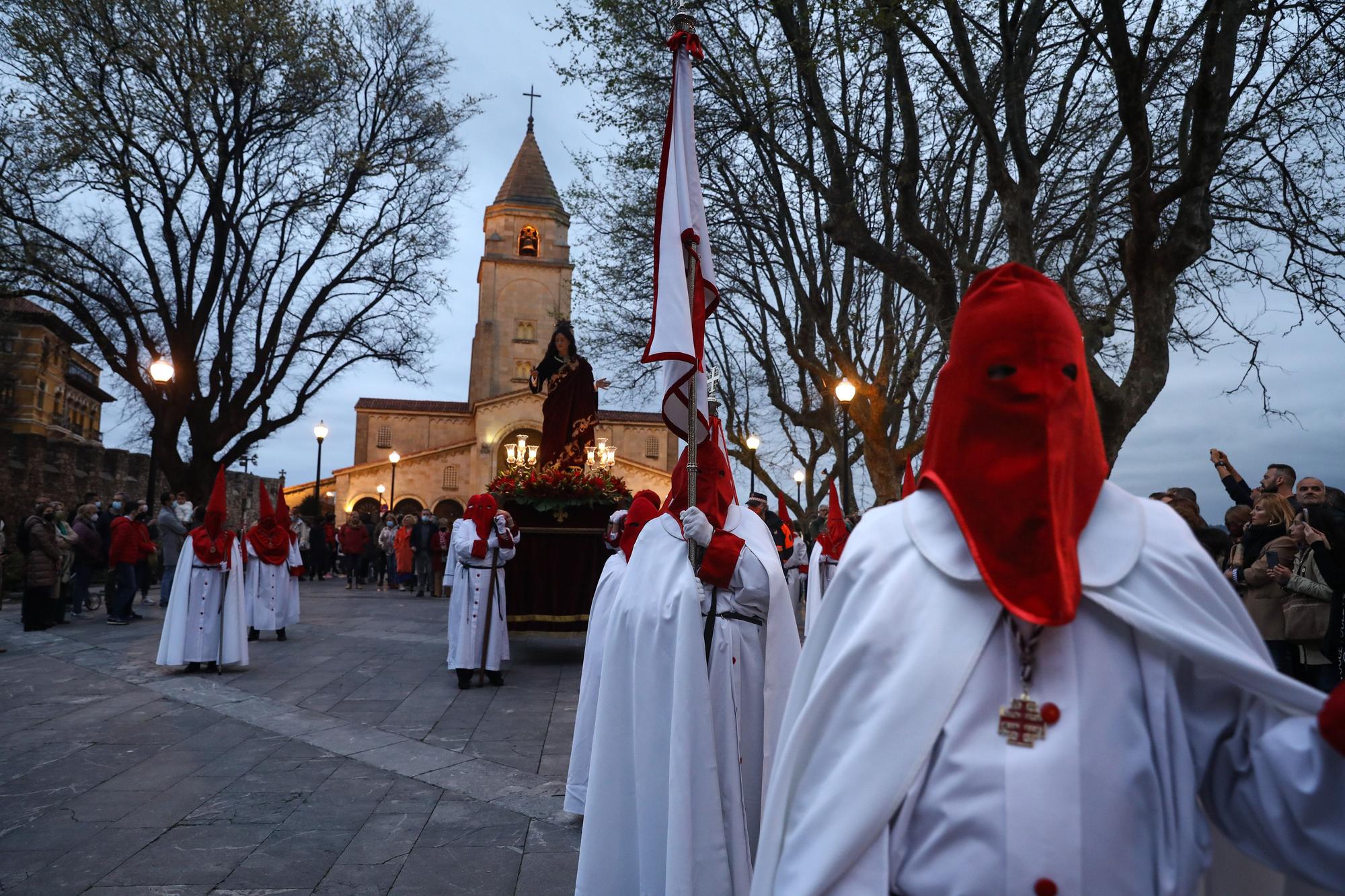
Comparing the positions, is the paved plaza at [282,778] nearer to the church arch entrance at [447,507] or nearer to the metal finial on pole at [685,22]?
the metal finial on pole at [685,22]

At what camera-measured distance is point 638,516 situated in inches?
285

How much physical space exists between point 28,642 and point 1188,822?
15071 mm

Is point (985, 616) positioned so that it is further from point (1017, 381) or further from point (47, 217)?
point (47, 217)

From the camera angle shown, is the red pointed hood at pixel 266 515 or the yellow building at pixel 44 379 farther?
the yellow building at pixel 44 379

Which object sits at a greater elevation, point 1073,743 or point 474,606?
point 1073,743

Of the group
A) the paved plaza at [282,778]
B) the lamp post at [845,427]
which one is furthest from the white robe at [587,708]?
the lamp post at [845,427]

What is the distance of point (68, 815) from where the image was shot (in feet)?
17.9

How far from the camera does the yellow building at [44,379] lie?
97.7 ft

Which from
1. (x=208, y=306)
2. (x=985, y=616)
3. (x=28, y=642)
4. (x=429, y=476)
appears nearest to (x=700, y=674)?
(x=985, y=616)

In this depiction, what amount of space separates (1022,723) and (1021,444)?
22.4 inches

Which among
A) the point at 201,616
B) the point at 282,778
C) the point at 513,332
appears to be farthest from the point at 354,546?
the point at 513,332

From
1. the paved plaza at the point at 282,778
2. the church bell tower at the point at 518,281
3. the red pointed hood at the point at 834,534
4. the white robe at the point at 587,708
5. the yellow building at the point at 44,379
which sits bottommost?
the paved plaza at the point at 282,778

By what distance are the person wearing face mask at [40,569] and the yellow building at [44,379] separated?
10916 mm

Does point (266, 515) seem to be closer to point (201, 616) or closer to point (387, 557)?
point (201, 616)
